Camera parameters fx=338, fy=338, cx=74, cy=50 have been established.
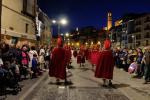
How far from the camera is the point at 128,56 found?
2589 cm

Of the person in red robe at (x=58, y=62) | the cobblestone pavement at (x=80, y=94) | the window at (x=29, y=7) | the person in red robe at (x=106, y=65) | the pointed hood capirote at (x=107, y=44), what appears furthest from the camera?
the window at (x=29, y=7)

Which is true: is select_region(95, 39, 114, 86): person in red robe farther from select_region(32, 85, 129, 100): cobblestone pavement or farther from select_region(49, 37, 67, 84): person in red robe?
select_region(49, 37, 67, 84): person in red robe

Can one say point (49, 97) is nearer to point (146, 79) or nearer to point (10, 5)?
point (146, 79)

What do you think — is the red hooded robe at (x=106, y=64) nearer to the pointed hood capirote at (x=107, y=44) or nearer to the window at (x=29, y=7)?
the pointed hood capirote at (x=107, y=44)

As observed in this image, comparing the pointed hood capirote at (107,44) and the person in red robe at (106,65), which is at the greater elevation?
the pointed hood capirote at (107,44)

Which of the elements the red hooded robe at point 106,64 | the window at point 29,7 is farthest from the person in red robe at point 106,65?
the window at point 29,7

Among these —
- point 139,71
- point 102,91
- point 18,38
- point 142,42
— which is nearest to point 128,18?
point 142,42

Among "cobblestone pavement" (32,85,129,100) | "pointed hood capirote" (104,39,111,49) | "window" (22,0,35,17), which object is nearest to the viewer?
"cobblestone pavement" (32,85,129,100)

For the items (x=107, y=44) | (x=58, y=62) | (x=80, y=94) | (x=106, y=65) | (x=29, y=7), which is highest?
(x=29, y=7)

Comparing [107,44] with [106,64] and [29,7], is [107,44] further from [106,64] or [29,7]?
[29,7]

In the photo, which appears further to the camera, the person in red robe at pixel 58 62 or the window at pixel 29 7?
the window at pixel 29 7

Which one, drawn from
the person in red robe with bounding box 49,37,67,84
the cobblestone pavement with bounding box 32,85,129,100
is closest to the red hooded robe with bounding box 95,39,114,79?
the cobblestone pavement with bounding box 32,85,129,100

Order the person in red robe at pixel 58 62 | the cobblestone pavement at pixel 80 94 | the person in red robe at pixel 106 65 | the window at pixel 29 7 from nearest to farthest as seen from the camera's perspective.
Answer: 1. the cobblestone pavement at pixel 80 94
2. the person in red robe at pixel 106 65
3. the person in red robe at pixel 58 62
4. the window at pixel 29 7

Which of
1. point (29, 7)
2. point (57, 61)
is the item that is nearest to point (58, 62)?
point (57, 61)
